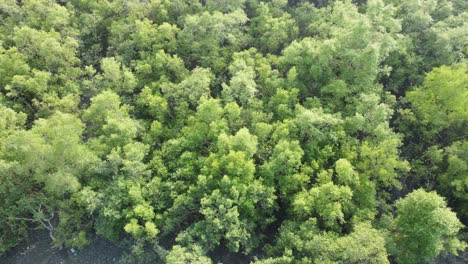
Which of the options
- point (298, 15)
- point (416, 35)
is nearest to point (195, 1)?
point (298, 15)

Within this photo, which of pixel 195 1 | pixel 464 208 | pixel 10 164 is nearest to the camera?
pixel 10 164

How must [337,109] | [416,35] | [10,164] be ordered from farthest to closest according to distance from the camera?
[416,35], [337,109], [10,164]

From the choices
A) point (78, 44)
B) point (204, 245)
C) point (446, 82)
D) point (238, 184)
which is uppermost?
point (446, 82)

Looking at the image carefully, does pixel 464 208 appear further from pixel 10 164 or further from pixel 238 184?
pixel 10 164

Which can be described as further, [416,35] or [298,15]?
[298,15]

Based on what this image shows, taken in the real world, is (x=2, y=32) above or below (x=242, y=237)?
above

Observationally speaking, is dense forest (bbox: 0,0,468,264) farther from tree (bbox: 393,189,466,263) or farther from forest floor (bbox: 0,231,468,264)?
forest floor (bbox: 0,231,468,264)

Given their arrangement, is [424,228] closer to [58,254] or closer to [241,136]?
[241,136]
